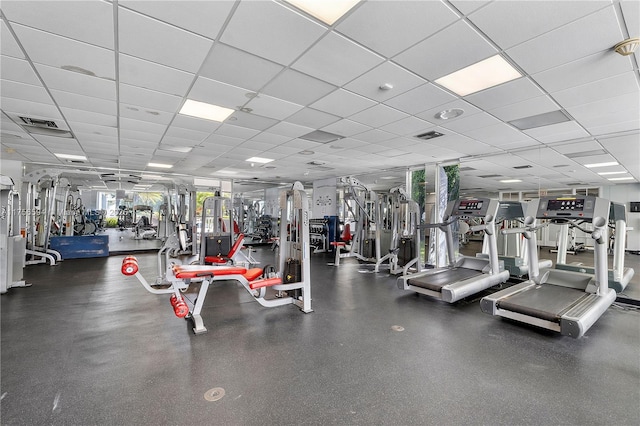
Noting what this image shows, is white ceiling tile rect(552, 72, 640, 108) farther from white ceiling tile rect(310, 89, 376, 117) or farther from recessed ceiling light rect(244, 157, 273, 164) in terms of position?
recessed ceiling light rect(244, 157, 273, 164)

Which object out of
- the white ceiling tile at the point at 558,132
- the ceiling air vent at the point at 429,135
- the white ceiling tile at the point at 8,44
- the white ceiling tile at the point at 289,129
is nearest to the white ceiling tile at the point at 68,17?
the white ceiling tile at the point at 8,44

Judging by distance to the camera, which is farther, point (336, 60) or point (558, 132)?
point (558, 132)

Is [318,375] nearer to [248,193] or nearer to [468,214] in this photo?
→ [468,214]

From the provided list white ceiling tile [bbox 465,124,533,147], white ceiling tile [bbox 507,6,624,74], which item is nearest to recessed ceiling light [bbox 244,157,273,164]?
white ceiling tile [bbox 465,124,533,147]

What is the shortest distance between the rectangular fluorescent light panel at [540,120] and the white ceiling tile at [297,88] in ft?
9.48

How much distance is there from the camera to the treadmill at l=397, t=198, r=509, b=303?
13.8 feet

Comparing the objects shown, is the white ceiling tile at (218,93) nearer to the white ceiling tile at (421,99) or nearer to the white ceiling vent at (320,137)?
the white ceiling vent at (320,137)

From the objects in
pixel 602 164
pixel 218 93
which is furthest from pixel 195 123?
pixel 602 164

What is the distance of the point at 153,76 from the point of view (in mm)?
3045

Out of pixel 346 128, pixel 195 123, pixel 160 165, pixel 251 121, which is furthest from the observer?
pixel 160 165

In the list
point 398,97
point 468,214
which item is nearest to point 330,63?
point 398,97

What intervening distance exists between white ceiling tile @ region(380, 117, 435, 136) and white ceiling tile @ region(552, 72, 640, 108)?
5.17 feet

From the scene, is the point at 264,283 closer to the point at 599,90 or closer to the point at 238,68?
the point at 238,68

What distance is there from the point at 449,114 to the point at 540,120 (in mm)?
1346
